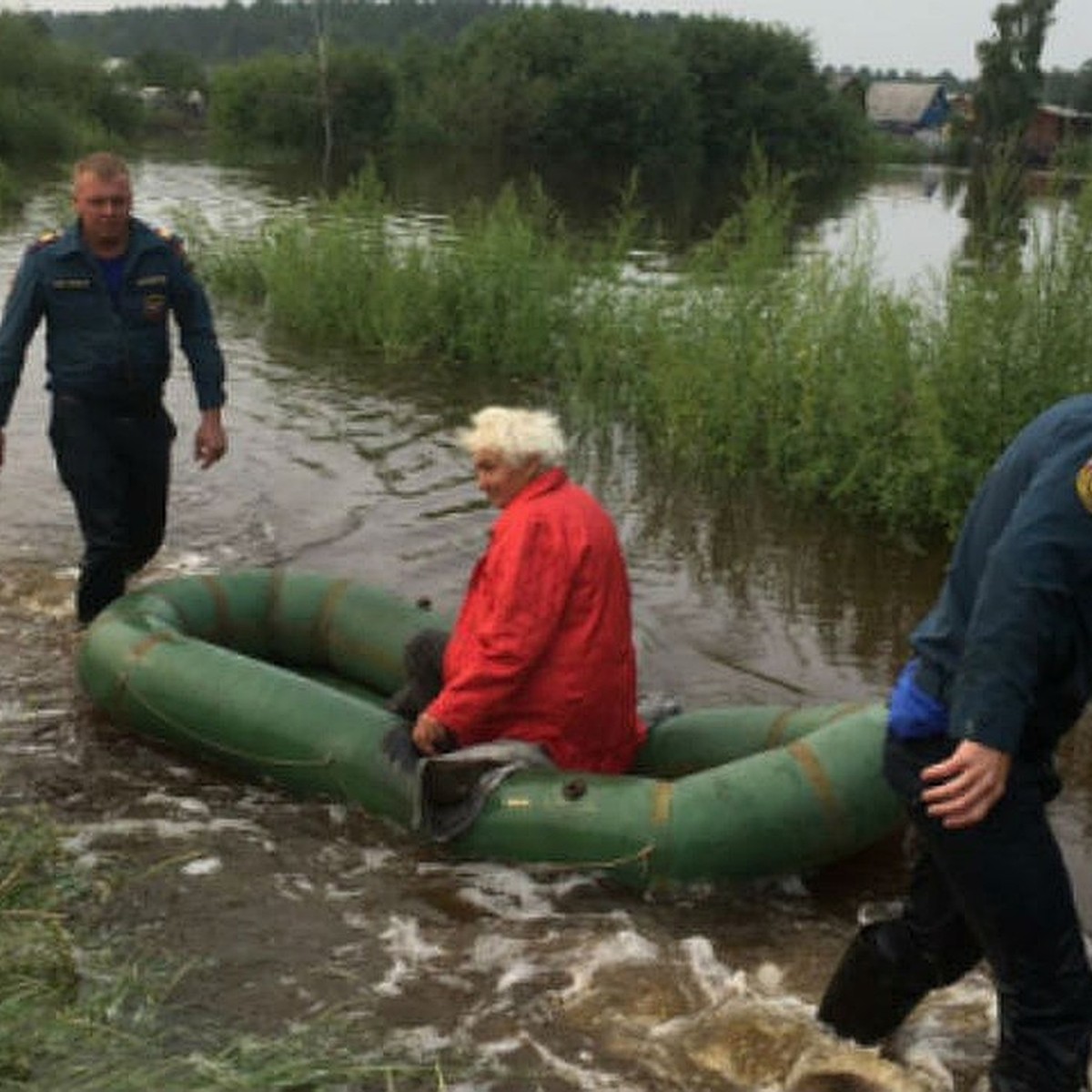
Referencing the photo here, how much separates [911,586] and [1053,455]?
5084 millimetres

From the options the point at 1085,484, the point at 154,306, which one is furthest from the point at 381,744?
the point at 1085,484

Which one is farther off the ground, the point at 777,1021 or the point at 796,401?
the point at 796,401

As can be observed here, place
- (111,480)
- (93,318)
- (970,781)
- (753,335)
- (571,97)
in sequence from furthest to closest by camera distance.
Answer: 1. (571,97)
2. (753,335)
3. (111,480)
4. (93,318)
5. (970,781)

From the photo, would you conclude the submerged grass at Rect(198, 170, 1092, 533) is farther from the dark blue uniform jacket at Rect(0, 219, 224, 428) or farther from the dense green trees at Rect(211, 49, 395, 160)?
the dense green trees at Rect(211, 49, 395, 160)

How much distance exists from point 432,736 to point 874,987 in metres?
1.75

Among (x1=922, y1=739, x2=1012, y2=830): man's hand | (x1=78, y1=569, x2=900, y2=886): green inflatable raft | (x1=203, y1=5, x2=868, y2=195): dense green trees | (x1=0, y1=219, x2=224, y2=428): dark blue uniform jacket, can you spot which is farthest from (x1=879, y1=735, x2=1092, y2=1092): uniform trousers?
(x1=203, y1=5, x2=868, y2=195): dense green trees

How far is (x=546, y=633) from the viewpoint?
4.37 meters

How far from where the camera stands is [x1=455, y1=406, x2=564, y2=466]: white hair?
4.34 m

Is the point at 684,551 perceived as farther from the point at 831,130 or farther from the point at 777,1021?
the point at 831,130

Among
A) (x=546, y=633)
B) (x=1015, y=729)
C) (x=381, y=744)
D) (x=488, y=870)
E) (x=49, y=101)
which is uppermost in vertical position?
(x=49, y=101)

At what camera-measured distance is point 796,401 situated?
8625 millimetres

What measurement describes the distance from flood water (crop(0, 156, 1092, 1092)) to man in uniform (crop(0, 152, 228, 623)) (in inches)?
29.9

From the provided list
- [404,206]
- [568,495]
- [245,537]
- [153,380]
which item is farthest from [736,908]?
[404,206]

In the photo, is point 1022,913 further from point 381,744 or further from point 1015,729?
point 381,744
